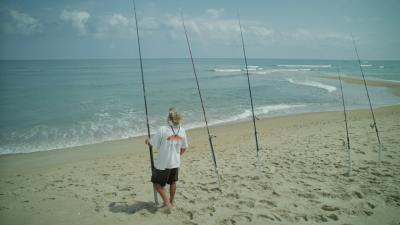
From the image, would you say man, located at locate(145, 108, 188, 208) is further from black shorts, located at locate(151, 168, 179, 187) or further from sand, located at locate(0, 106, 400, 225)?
sand, located at locate(0, 106, 400, 225)

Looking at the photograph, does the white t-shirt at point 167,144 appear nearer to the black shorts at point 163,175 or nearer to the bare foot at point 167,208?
the black shorts at point 163,175

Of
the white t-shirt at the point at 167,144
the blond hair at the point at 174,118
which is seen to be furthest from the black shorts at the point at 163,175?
the blond hair at the point at 174,118

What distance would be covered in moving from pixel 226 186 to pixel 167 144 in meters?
1.83

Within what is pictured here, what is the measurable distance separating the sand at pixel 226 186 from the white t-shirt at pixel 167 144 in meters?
0.84

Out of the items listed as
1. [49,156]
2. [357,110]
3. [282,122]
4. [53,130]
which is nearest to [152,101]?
[53,130]

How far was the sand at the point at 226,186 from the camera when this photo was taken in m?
4.23

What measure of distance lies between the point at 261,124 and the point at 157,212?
951 cm

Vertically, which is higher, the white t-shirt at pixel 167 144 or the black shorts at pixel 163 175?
the white t-shirt at pixel 167 144

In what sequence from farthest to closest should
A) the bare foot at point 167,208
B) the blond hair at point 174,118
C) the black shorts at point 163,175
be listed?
the bare foot at point 167,208
the black shorts at point 163,175
the blond hair at point 174,118

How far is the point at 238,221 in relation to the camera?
4.02 meters

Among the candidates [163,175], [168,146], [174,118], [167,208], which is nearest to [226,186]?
[167,208]

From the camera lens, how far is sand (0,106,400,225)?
13.9 feet

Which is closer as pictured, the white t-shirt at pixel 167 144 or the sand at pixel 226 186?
the white t-shirt at pixel 167 144

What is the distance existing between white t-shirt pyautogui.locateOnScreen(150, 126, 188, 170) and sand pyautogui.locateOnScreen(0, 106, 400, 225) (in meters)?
0.84
